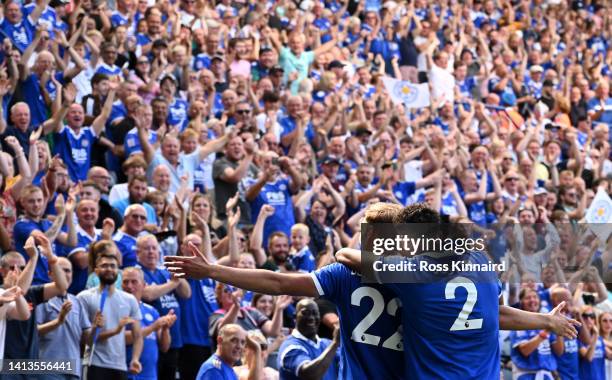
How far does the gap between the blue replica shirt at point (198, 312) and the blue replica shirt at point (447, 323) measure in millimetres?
4424

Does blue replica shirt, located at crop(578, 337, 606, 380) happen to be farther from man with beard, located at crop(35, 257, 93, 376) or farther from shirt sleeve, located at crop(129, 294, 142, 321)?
man with beard, located at crop(35, 257, 93, 376)

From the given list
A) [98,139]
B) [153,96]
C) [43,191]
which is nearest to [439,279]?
[43,191]

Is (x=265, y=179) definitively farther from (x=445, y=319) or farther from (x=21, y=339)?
(x=445, y=319)

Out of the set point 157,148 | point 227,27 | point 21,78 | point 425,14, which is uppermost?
point 425,14

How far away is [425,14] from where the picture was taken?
21.0 m

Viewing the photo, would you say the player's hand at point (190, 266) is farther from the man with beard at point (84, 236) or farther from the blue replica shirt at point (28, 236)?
the man with beard at point (84, 236)

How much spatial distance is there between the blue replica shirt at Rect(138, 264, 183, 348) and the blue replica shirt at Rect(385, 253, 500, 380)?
168 inches

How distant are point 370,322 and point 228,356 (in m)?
2.46

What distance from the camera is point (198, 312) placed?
10133 mm

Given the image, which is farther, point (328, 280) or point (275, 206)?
point (275, 206)

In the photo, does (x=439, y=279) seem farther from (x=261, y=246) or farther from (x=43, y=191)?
(x=261, y=246)

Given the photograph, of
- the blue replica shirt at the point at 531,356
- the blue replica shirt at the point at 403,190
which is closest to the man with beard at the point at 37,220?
the blue replica shirt at the point at 531,356

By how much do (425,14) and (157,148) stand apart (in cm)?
990

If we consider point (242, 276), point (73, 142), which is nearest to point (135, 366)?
point (242, 276)
